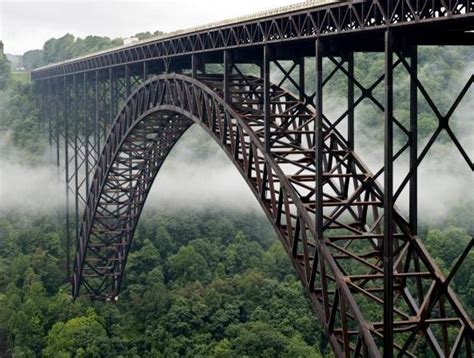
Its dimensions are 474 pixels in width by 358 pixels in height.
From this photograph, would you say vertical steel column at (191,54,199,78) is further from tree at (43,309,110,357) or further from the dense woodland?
the dense woodland

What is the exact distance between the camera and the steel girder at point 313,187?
834 inches

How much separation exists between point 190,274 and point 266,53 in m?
42.7

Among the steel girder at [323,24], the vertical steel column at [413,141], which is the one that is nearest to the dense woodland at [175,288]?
the steel girder at [323,24]

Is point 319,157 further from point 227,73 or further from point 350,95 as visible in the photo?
point 227,73

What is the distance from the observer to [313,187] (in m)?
33.5

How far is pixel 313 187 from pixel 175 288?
3277 cm

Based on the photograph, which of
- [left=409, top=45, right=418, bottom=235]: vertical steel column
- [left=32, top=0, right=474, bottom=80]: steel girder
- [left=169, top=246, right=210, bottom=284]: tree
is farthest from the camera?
[left=169, top=246, right=210, bottom=284]: tree

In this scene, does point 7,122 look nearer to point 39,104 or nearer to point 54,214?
point 39,104

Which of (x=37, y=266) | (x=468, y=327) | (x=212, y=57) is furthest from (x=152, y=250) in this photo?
(x=468, y=327)

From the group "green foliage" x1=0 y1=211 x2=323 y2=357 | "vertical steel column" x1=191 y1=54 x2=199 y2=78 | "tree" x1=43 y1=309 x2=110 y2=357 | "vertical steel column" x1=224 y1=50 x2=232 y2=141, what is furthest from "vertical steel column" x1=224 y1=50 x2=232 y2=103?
"green foliage" x1=0 y1=211 x2=323 y2=357

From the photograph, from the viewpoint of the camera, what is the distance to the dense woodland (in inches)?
2131

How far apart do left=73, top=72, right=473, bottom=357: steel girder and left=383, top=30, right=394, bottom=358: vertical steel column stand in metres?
0.05

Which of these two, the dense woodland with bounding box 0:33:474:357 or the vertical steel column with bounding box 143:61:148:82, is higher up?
the vertical steel column with bounding box 143:61:148:82

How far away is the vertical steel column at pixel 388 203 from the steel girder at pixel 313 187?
5 centimetres
